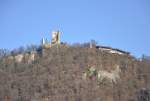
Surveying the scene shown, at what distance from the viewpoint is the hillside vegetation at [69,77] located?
65.7m

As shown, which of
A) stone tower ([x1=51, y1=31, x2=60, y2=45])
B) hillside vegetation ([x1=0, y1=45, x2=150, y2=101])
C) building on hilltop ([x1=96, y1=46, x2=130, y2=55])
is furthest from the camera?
building on hilltop ([x1=96, y1=46, x2=130, y2=55])

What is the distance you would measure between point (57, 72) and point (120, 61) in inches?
382

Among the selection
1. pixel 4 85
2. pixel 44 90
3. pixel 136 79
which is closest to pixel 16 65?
pixel 4 85

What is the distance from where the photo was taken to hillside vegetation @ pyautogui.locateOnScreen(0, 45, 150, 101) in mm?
65663

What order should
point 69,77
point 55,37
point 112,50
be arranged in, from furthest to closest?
1. point 112,50
2. point 55,37
3. point 69,77

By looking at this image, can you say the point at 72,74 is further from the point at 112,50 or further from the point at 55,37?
the point at 112,50

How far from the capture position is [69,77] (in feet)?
226

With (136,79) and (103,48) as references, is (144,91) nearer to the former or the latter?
(136,79)

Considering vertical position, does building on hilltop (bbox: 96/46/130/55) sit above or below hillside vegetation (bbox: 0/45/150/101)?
above

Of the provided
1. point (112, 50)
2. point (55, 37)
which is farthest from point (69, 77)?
point (112, 50)

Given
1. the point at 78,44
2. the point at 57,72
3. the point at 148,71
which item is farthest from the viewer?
the point at 78,44

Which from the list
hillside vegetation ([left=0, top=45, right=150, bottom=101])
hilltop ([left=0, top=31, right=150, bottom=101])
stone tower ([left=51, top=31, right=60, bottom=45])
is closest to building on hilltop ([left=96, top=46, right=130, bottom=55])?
hilltop ([left=0, top=31, right=150, bottom=101])

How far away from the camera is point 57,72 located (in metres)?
70.2

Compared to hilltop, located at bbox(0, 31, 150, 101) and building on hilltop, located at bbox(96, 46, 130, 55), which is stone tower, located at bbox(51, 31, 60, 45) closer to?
hilltop, located at bbox(0, 31, 150, 101)
